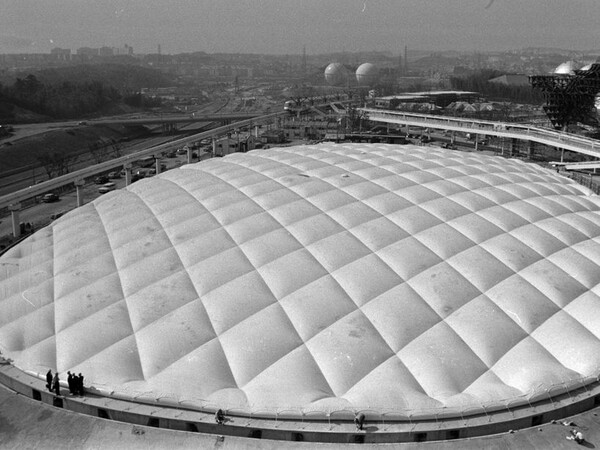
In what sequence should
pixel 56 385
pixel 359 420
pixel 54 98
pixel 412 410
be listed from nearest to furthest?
pixel 359 420, pixel 412 410, pixel 56 385, pixel 54 98

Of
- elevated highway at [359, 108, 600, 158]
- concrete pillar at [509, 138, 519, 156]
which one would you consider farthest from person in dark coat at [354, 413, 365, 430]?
concrete pillar at [509, 138, 519, 156]

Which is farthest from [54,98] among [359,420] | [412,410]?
[412,410]

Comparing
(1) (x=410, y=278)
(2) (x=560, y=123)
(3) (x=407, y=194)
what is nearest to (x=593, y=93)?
(2) (x=560, y=123)

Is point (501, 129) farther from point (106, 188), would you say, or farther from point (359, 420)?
point (359, 420)

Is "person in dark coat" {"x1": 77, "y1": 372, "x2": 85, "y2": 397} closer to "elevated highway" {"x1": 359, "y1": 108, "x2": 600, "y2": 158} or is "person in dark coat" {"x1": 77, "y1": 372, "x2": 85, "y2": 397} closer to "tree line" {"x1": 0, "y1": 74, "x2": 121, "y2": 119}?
"elevated highway" {"x1": 359, "y1": 108, "x2": 600, "y2": 158}

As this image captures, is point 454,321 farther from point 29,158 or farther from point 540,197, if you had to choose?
point 29,158
